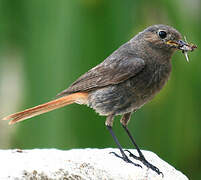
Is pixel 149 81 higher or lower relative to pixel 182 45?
lower

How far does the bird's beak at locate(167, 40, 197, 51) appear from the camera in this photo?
4.47 metres

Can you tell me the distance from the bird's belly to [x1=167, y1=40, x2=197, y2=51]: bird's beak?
24 centimetres

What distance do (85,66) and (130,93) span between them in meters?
0.90

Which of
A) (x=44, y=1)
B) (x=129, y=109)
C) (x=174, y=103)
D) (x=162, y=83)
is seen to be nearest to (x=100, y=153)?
(x=129, y=109)

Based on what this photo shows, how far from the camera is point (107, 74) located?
4.75 meters

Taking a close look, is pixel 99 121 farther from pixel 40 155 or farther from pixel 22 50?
pixel 40 155

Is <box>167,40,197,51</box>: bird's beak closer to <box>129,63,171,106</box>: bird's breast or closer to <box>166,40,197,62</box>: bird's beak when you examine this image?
<box>166,40,197,62</box>: bird's beak

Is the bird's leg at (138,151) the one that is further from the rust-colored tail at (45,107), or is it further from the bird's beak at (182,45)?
the bird's beak at (182,45)

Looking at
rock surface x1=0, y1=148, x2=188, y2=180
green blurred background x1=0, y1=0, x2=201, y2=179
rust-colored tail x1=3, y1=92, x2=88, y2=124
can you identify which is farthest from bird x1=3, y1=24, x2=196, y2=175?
green blurred background x1=0, y1=0, x2=201, y2=179

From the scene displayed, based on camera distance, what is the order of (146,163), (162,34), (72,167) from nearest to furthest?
1. (72,167)
2. (146,163)
3. (162,34)

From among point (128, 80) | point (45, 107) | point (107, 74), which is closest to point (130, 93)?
point (128, 80)

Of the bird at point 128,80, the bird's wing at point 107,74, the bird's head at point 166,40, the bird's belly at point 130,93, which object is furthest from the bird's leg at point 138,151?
the bird's head at point 166,40

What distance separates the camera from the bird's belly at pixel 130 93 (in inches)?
178

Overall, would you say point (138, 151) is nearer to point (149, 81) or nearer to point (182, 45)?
point (149, 81)
